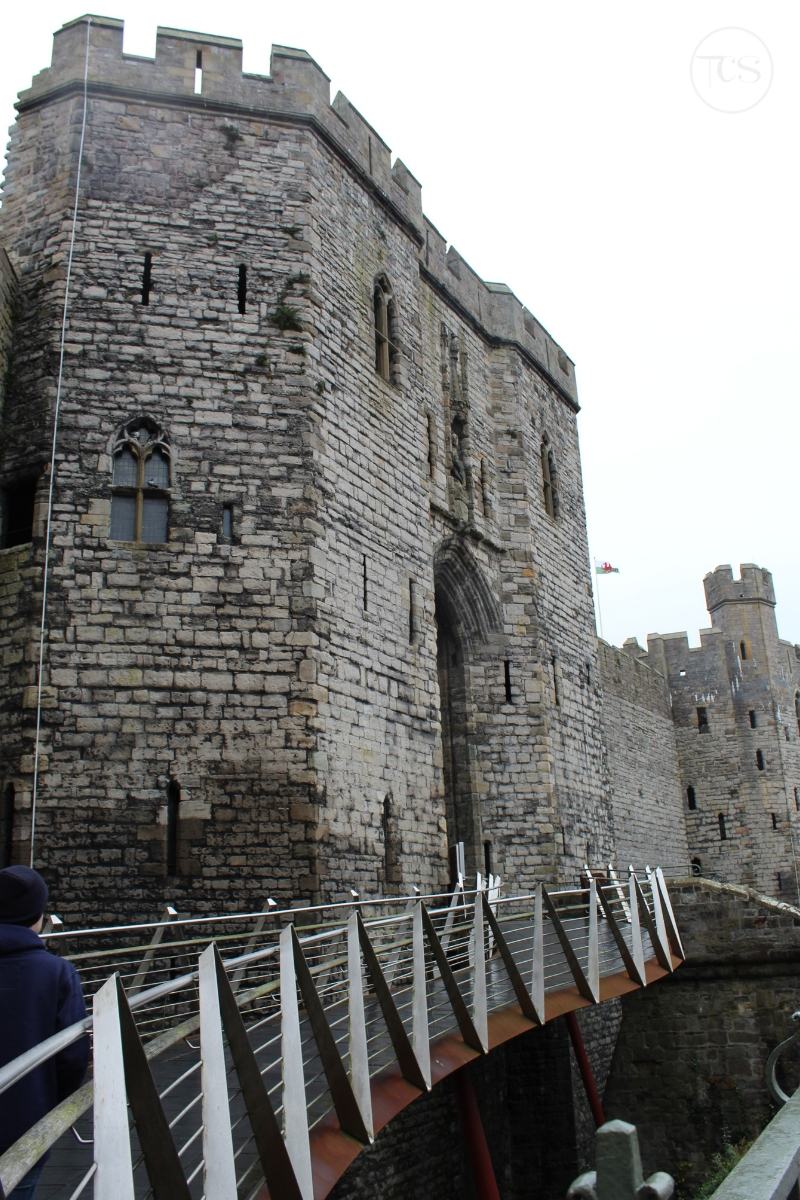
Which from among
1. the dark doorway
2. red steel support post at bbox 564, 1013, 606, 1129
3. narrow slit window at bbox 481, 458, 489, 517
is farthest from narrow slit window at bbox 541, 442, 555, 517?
red steel support post at bbox 564, 1013, 606, 1129

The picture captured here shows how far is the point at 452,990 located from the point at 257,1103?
2.61 meters

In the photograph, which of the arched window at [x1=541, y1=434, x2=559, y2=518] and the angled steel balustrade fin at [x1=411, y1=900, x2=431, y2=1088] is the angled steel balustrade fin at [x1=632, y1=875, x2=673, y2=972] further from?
the arched window at [x1=541, y1=434, x2=559, y2=518]

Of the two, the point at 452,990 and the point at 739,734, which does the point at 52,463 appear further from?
the point at 739,734

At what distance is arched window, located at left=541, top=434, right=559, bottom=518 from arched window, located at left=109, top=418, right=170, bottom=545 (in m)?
7.73

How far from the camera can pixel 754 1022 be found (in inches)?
461

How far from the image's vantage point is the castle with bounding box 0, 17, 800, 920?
26.9 ft

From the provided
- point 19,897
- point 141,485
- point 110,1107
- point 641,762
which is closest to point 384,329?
point 141,485

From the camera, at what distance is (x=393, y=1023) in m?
4.95

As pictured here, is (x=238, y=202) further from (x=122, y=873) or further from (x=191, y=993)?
(x=191, y=993)

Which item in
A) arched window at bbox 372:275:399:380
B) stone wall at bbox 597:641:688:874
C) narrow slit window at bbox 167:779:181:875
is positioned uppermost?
arched window at bbox 372:275:399:380

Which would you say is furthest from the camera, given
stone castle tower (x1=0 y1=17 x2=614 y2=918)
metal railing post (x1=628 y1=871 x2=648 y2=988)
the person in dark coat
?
metal railing post (x1=628 y1=871 x2=648 y2=988)

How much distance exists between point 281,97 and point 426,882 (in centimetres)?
824

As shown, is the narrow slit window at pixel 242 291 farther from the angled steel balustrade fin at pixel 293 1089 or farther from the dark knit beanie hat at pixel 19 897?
the dark knit beanie hat at pixel 19 897

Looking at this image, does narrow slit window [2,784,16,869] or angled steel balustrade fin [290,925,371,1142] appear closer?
angled steel balustrade fin [290,925,371,1142]
